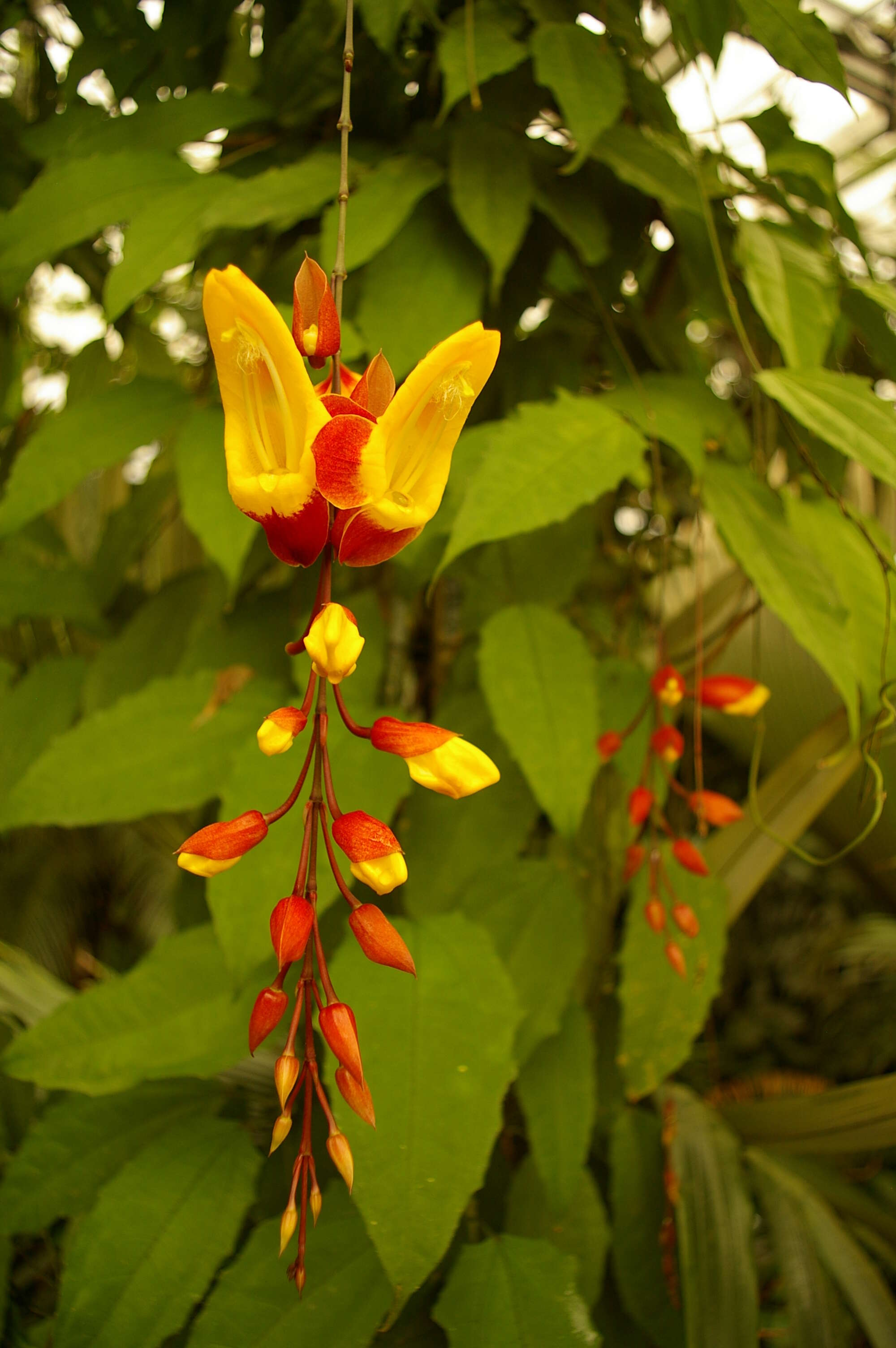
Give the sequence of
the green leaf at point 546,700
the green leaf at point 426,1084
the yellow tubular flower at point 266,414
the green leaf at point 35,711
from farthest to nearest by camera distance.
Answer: the green leaf at point 35,711 → the green leaf at point 546,700 → the green leaf at point 426,1084 → the yellow tubular flower at point 266,414

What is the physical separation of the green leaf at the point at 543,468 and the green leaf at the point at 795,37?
18 centimetres

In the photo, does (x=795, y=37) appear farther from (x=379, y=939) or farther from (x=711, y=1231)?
(x=711, y=1231)

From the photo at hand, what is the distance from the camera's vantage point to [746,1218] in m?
0.59

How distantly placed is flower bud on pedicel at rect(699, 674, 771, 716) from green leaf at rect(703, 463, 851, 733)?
0.04m

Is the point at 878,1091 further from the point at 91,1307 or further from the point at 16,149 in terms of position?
the point at 16,149

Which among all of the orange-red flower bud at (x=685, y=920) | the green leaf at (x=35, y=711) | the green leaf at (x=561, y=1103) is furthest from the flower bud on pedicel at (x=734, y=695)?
the green leaf at (x=35, y=711)

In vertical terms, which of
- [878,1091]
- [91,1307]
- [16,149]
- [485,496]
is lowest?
[91,1307]

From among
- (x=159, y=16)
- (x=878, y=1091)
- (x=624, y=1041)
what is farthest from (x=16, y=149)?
(x=878, y=1091)

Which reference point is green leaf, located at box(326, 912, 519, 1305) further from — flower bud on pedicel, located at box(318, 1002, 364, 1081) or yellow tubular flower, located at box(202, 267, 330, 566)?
yellow tubular flower, located at box(202, 267, 330, 566)

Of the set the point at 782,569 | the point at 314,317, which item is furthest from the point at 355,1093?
the point at 782,569

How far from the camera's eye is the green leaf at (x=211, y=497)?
1.58ft

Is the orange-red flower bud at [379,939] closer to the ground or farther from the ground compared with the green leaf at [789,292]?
closer to the ground

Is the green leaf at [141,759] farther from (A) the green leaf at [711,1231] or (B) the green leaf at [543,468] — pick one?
(A) the green leaf at [711,1231]

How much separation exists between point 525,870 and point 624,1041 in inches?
4.8
